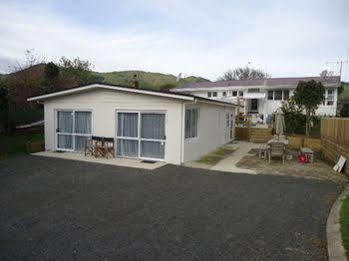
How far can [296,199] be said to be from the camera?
22.9ft

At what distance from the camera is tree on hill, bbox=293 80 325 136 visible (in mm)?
19656

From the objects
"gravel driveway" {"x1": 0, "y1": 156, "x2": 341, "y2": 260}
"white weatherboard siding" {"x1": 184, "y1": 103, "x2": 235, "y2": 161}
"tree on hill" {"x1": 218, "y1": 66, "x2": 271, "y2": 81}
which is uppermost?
"tree on hill" {"x1": 218, "y1": 66, "x2": 271, "y2": 81}

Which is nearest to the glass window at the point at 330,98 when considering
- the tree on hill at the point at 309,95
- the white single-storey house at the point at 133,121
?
the tree on hill at the point at 309,95

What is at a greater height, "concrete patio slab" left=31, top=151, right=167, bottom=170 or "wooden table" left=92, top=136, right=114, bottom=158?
"wooden table" left=92, top=136, right=114, bottom=158

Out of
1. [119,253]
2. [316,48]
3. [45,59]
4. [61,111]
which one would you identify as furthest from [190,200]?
[45,59]

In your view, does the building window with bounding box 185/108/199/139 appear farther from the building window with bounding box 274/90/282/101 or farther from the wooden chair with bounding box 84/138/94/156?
the building window with bounding box 274/90/282/101

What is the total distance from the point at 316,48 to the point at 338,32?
424 centimetres

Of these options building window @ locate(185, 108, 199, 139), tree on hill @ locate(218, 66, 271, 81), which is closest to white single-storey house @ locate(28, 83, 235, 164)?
building window @ locate(185, 108, 199, 139)

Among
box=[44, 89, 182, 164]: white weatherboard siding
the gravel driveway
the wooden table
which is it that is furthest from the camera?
the wooden table

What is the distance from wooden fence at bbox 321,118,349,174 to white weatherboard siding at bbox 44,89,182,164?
19.7ft

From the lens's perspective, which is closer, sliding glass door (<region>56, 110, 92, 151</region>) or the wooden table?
the wooden table

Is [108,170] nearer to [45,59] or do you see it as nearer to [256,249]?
[256,249]

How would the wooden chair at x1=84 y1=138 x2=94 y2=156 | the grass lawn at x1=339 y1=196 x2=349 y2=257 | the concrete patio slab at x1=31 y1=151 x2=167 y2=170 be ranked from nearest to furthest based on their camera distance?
the grass lawn at x1=339 y1=196 x2=349 y2=257 → the concrete patio slab at x1=31 y1=151 x2=167 y2=170 → the wooden chair at x1=84 y1=138 x2=94 y2=156

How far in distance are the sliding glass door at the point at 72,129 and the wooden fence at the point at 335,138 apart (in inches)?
414
